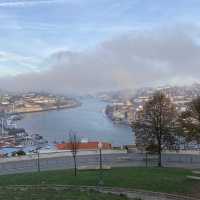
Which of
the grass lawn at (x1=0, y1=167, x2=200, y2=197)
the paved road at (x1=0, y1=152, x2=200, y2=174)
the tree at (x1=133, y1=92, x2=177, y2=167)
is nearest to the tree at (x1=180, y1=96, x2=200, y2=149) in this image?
the grass lawn at (x1=0, y1=167, x2=200, y2=197)

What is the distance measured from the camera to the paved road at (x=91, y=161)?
75.5 ft

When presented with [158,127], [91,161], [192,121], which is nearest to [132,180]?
[192,121]

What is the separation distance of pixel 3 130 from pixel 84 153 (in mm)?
61226

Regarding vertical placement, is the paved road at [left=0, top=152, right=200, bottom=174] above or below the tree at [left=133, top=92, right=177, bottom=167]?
below

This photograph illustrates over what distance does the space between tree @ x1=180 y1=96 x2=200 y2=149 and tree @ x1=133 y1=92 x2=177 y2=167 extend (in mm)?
2548

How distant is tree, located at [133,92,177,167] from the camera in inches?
837

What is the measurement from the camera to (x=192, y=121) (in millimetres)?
18625

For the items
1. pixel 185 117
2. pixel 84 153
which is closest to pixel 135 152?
pixel 84 153

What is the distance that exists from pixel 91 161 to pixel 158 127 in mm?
5637

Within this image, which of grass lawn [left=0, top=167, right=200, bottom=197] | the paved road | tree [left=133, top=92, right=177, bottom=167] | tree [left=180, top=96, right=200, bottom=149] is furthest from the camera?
the paved road

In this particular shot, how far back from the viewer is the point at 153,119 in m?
21.4

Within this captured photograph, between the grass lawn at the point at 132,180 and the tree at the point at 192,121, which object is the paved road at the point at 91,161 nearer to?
the tree at the point at 192,121

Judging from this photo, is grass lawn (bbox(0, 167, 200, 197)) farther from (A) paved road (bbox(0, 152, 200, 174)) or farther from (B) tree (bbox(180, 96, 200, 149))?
(A) paved road (bbox(0, 152, 200, 174))

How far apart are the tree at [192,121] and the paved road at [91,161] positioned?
392cm
